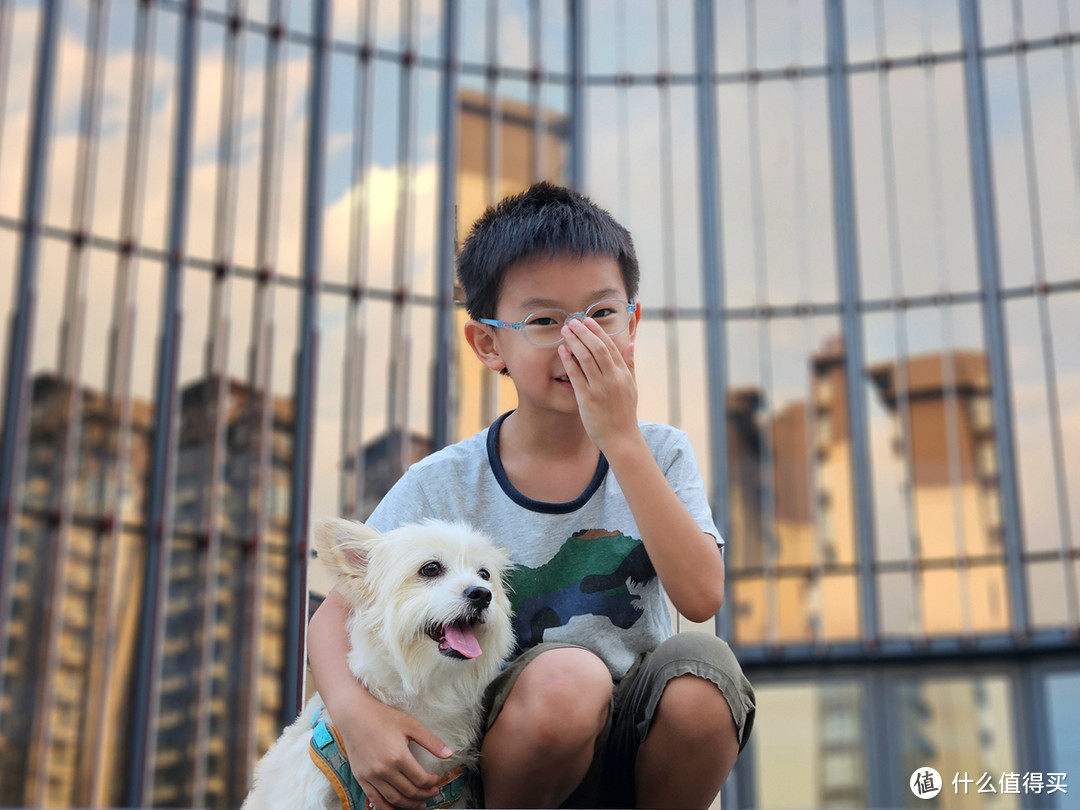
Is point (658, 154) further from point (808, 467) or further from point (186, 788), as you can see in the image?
point (186, 788)

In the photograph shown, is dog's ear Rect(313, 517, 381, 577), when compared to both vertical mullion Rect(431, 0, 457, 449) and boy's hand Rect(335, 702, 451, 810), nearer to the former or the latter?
boy's hand Rect(335, 702, 451, 810)

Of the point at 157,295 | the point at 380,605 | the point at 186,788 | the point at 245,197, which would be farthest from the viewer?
the point at 245,197

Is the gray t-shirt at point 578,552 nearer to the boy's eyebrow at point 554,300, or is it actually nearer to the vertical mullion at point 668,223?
the boy's eyebrow at point 554,300

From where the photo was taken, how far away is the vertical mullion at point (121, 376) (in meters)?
8.32

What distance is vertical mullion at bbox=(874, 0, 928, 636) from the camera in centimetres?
1057

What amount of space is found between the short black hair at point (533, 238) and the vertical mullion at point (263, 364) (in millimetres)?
7481

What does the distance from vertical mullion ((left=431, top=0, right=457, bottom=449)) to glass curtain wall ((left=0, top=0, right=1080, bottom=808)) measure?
0.12 ft

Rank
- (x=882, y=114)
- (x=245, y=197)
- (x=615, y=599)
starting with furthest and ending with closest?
1. (x=882, y=114)
2. (x=245, y=197)
3. (x=615, y=599)

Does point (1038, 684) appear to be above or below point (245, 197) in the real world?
below

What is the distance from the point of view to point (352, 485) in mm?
10047

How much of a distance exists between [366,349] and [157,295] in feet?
6.18

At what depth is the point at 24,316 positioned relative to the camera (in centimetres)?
821

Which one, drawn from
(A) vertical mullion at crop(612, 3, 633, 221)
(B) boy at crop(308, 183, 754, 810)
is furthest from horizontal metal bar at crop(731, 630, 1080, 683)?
A: (B) boy at crop(308, 183, 754, 810)

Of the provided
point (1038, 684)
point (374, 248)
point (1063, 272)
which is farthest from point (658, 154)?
point (1038, 684)
